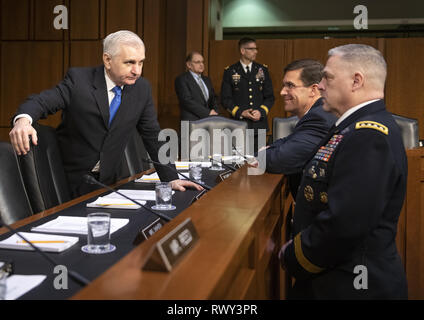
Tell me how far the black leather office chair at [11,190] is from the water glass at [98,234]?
599 mm

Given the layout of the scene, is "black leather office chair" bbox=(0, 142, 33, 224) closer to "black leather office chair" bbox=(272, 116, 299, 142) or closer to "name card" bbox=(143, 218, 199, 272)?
"name card" bbox=(143, 218, 199, 272)

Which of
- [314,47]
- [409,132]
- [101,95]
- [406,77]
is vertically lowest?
[409,132]

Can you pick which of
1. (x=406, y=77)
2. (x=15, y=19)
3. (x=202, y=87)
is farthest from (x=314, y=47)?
(x=15, y=19)

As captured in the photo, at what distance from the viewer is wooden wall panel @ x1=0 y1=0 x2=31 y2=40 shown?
7137mm

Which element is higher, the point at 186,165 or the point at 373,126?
the point at 373,126

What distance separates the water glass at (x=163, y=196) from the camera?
1.95 metres

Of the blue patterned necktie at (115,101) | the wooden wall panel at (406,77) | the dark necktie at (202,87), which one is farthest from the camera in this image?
the wooden wall panel at (406,77)

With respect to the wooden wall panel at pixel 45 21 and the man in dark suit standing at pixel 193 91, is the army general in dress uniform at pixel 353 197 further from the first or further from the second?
the wooden wall panel at pixel 45 21

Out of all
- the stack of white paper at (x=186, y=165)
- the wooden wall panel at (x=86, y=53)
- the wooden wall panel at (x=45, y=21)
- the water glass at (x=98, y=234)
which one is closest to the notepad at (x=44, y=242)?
the water glass at (x=98, y=234)

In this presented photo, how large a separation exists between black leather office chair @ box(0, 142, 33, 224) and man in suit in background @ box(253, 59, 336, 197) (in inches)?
46.2

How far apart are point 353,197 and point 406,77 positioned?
6136mm

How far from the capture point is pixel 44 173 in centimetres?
218

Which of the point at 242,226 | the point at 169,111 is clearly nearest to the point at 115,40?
the point at 242,226

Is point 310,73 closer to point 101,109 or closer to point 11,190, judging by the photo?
point 101,109
